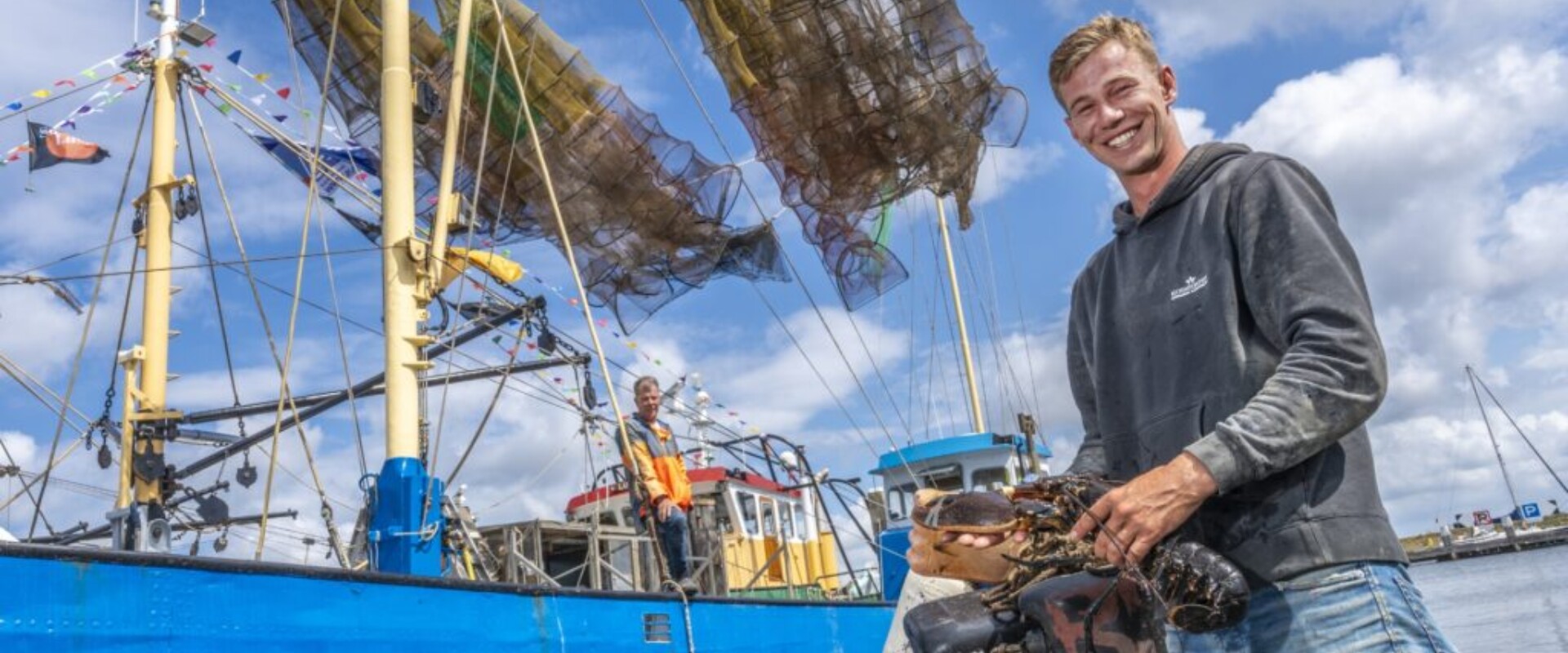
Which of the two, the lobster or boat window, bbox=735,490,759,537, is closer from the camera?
the lobster

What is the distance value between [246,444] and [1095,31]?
1297 centimetres

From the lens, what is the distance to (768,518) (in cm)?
1566

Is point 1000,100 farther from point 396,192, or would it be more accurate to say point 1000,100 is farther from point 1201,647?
point 1201,647

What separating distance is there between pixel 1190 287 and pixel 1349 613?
21.4 inches

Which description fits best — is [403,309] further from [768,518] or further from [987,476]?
[987,476]

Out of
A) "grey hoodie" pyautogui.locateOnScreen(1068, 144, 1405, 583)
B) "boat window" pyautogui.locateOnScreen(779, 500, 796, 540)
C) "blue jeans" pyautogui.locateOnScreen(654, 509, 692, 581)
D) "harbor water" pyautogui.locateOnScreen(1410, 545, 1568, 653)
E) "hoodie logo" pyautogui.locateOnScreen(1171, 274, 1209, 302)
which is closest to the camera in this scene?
"grey hoodie" pyautogui.locateOnScreen(1068, 144, 1405, 583)

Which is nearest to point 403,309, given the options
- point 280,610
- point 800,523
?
point 280,610

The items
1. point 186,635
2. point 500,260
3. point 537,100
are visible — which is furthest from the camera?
point 537,100

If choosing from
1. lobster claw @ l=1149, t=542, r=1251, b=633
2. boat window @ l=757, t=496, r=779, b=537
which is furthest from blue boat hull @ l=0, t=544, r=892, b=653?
boat window @ l=757, t=496, r=779, b=537

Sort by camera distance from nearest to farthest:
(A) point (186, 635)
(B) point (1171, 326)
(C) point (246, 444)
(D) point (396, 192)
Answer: (B) point (1171, 326) → (A) point (186, 635) → (D) point (396, 192) → (C) point (246, 444)

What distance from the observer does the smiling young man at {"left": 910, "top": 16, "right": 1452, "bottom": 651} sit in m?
1.54

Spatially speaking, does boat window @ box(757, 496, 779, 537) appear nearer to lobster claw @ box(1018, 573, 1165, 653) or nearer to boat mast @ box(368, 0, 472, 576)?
boat mast @ box(368, 0, 472, 576)

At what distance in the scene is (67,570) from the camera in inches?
158

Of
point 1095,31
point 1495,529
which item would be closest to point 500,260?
point 1095,31
